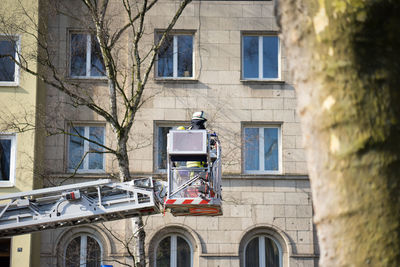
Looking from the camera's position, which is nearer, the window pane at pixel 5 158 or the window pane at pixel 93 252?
the window pane at pixel 5 158

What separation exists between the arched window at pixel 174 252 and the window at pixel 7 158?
17.0 feet

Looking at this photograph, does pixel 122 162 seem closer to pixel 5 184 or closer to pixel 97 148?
pixel 97 148

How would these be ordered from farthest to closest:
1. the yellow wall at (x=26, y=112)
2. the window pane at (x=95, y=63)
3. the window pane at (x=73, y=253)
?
the window pane at (x=95, y=63), the window pane at (x=73, y=253), the yellow wall at (x=26, y=112)

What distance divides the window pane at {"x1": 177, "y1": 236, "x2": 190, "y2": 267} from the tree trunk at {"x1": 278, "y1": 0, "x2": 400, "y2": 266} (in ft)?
61.0

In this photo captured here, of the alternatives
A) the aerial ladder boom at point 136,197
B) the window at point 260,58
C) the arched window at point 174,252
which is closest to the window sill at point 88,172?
the arched window at point 174,252

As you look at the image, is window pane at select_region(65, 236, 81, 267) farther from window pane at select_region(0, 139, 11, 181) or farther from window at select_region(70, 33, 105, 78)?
window at select_region(70, 33, 105, 78)

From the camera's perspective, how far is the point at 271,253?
22.1 meters

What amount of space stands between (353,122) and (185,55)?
19.8 metres

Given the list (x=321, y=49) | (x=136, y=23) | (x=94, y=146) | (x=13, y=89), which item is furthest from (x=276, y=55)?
(x=321, y=49)

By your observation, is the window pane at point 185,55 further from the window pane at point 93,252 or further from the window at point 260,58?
the window pane at point 93,252

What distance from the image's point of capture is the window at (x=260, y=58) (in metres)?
23.2

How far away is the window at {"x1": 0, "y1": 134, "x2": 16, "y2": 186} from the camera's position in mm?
21328

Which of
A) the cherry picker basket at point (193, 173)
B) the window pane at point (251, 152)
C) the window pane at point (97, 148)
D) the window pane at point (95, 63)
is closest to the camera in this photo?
the cherry picker basket at point (193, 173)

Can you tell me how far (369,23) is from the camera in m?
3.49
